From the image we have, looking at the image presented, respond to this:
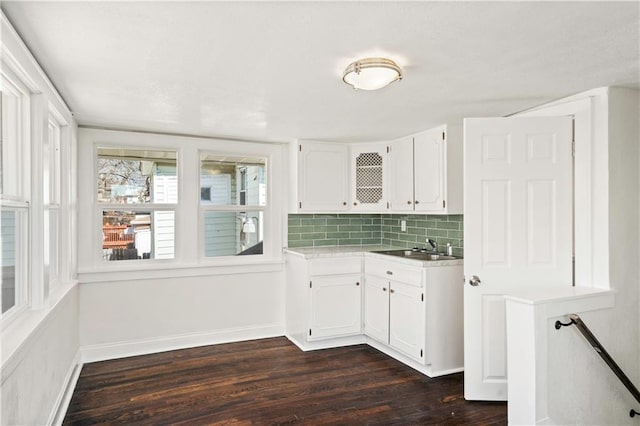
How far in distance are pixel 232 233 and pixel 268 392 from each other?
6.09 feet

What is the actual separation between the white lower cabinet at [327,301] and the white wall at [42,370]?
1.99m

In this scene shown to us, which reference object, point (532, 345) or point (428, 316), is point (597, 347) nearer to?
point (532, 345)

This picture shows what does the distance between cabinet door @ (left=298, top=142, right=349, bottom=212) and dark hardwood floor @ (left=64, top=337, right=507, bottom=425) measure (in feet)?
5.03

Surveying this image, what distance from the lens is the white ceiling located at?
5.26 feet

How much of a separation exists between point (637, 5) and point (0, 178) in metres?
2.90

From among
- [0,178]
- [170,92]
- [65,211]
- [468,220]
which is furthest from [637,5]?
[65,211]

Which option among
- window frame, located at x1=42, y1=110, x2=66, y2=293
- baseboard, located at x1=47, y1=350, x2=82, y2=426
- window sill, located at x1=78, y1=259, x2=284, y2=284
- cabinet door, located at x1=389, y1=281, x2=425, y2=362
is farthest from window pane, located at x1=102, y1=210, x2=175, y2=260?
cabinet door, located at x1=389, y1=281, x2=425, y2=362

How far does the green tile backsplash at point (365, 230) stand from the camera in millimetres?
4277

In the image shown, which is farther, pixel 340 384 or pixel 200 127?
pixel 200 127

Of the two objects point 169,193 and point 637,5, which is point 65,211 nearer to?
point 169,193

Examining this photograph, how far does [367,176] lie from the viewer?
4.51 metres

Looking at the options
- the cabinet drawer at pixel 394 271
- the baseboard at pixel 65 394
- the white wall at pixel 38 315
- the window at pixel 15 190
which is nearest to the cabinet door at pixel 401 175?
the cabinet drawer at pixel 394 271

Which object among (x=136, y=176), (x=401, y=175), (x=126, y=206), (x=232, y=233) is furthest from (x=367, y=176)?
(x=126, y=206)

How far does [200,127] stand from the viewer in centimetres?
375
